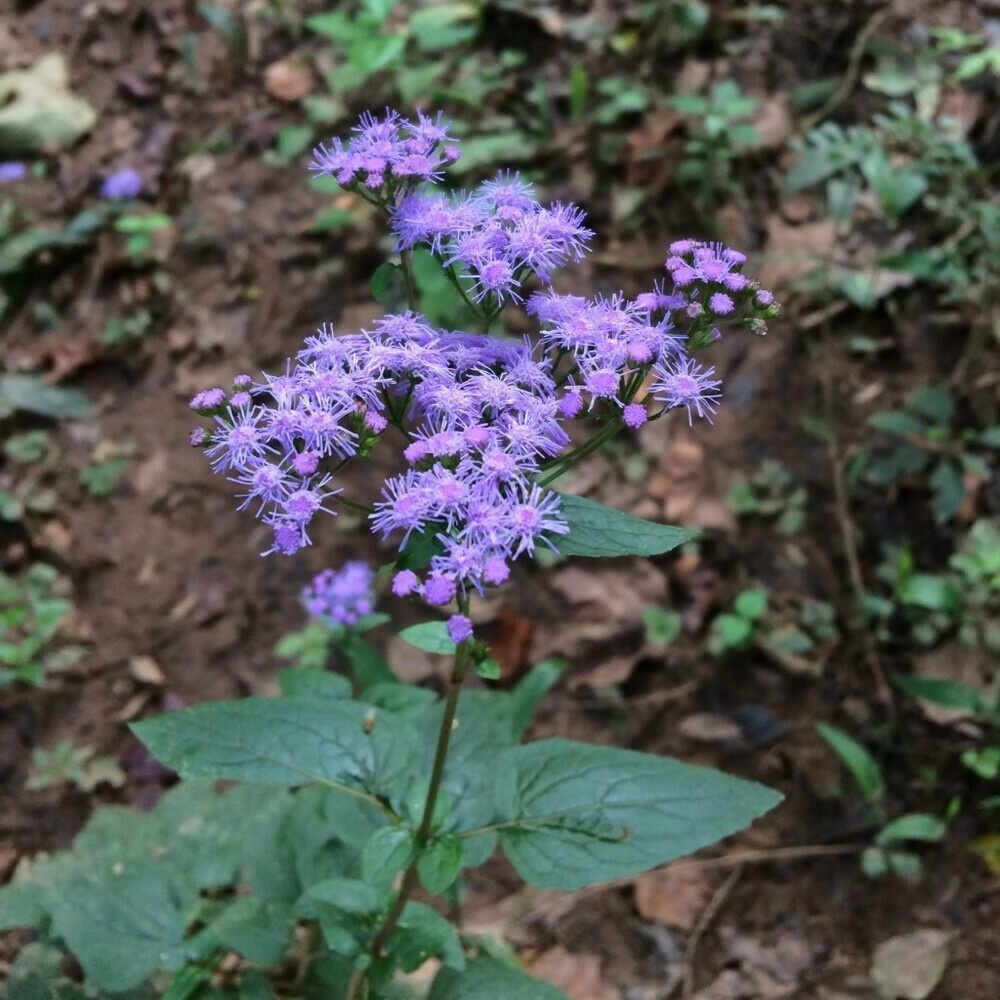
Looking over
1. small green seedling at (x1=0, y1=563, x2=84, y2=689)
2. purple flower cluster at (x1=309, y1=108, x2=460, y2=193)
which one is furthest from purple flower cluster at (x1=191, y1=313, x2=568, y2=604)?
small green seedling at (x1=0, y1=563, x2=84, y2=689)

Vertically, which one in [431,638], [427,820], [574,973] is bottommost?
[574,973]

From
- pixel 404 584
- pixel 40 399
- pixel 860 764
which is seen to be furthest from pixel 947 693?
pixel 40 399

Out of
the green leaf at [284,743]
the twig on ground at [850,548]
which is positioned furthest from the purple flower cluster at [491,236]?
the twig on ground at [850,548]

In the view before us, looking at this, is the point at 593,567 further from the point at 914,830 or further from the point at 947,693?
the point at 914,830

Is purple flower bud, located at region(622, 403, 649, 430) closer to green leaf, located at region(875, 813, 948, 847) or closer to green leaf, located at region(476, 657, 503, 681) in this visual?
green leaf, located at region(476, 657, 503, 681)

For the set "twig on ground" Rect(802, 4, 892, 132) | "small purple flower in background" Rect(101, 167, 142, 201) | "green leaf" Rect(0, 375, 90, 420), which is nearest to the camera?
"twig on ground" Rect(802, 4, 892, 132)
